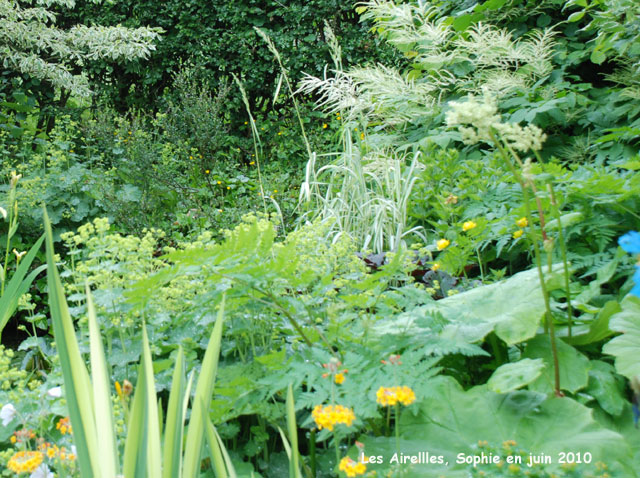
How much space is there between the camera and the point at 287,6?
6180 mm

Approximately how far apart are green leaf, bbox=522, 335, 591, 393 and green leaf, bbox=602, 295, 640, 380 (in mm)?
82

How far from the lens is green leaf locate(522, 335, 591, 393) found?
1.32 meters

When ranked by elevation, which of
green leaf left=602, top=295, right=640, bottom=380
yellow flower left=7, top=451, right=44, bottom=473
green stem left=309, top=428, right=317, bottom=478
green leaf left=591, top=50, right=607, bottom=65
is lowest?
green stem left=309, top=428, right=317, bottom=478

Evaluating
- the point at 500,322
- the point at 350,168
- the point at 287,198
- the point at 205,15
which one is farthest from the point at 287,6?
the point at 500,322

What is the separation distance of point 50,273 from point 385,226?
2175mm

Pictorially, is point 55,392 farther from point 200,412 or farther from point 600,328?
point 600,328

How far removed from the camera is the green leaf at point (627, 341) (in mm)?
1228

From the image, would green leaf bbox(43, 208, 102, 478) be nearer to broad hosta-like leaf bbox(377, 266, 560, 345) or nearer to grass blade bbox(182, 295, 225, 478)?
grass blade bbox(182, 295, 225, 478)

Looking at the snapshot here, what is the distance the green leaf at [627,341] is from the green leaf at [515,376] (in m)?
0.18

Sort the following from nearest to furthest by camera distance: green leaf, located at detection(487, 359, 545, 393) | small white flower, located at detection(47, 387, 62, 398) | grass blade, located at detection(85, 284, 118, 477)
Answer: grass blade, located at detection(85, 284, 118, 477) < green leaf, located at detection(487, 359, 545, 393) < small white flower, located at detection(47, 387, 62, 398)

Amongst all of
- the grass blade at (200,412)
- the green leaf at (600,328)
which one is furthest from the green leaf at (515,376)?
the grass blade at (200,412)

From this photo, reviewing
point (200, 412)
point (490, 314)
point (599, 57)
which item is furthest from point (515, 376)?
point (599, 57)

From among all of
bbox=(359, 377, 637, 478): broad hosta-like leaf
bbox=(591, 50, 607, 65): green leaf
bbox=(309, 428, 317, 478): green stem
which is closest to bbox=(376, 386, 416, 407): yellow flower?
bbox=(359, 377, 637, 478): broad hosta-like leaf

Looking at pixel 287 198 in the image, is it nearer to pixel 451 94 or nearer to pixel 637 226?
pixel 451 94
